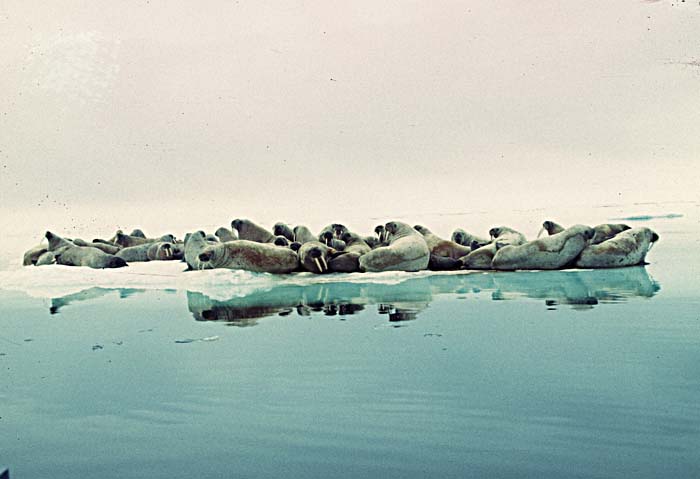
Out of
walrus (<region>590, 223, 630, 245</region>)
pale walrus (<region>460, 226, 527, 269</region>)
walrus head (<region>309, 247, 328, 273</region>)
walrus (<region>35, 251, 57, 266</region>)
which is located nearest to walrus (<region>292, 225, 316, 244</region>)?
walrus head (<region>309, 247, 328, 273</region>)

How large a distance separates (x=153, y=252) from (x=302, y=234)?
2.36 metres

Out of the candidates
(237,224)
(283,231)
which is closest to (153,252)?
(237,224)

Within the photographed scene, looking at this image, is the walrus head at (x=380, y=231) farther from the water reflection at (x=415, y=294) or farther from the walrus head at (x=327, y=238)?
the water reflection at (x=415, y=294)

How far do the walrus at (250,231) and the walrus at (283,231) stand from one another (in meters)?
0.29

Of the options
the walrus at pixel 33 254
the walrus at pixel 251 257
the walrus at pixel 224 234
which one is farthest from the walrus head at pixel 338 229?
the walrus at pixel 33 254

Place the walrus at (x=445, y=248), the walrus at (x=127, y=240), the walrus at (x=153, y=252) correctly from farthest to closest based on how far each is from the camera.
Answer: the walrus at (x=127, y=240) → the walrus at (x=153, y=252) → the walrus at (x=445, y=248)

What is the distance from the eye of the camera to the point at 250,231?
1001cm

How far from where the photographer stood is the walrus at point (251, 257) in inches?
324

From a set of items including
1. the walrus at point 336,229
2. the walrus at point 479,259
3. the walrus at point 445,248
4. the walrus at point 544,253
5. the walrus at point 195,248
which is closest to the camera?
the walrus at point 544,253

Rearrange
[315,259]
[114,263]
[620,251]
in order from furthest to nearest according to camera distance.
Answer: [114,263] → [620,251] → [315,259]

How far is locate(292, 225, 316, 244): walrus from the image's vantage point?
10.1m

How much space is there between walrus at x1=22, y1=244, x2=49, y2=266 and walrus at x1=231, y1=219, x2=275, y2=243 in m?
3.07

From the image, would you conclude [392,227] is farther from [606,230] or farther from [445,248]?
[606,230]

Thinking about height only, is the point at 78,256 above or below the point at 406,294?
above
